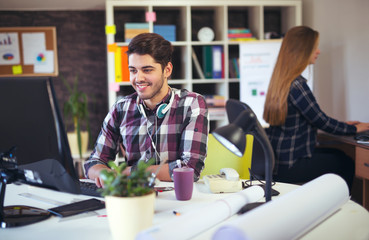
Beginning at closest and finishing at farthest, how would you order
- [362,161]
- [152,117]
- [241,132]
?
[241,132] → [152,117] → [362,161]

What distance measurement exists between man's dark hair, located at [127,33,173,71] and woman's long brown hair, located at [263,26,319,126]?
3.36ft

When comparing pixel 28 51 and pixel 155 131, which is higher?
pixel 28 51

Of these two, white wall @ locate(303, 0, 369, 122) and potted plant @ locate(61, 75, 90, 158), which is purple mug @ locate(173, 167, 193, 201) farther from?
potted plant @ locate(61, 75, 90, 158)

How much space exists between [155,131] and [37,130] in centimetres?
85

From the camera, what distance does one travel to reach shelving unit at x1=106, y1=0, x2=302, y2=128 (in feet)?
13.0

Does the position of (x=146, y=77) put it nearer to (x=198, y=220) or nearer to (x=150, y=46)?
(x=150, y=46)

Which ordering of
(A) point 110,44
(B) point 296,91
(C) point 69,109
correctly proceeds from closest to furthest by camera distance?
(B) point 296,91 → (A) point 110,44 → (C) point 69,109

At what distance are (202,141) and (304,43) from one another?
1301mm

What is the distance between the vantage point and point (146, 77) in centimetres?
184

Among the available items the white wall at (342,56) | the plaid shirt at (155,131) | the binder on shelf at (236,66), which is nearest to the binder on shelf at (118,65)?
the binder on shelf at (236,66)

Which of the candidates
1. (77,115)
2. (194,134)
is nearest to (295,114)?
(194,134)

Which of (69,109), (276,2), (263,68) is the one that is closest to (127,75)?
(69,109)

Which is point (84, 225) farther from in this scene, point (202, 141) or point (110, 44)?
point (110, 44)

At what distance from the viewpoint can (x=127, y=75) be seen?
3.97 m
